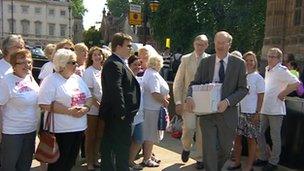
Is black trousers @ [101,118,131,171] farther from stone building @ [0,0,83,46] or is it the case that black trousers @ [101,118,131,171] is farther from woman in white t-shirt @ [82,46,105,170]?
stone building @ [0,0,83,46]

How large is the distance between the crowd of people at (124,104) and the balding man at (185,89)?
0.6 inches

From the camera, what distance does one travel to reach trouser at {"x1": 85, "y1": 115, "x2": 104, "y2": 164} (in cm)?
657

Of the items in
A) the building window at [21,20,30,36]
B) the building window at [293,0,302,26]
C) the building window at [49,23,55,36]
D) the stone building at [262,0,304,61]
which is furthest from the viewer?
the building window at [49,23,55,36]

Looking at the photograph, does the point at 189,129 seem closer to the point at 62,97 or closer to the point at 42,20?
the point at 62,97

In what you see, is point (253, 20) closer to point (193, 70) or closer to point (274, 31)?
point (274, 31)

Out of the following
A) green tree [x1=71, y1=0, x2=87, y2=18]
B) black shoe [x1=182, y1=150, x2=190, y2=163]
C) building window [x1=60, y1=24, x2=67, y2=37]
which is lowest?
black shoe [x1=182, y1=150, x2=190, y2=163]

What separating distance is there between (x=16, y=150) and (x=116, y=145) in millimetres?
1173

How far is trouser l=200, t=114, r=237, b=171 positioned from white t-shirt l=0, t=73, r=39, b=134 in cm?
212

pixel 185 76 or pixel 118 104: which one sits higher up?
pixel 185 76

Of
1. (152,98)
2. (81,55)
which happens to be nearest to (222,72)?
(152,98)

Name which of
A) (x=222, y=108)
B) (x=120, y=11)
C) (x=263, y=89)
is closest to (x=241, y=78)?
(x=222, y=108)

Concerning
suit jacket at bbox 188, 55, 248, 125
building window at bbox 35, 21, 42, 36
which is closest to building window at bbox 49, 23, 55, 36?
building window at bbox 35, 21, 42, 36

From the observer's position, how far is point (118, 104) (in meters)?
5.18

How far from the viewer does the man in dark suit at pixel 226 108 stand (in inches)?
220
